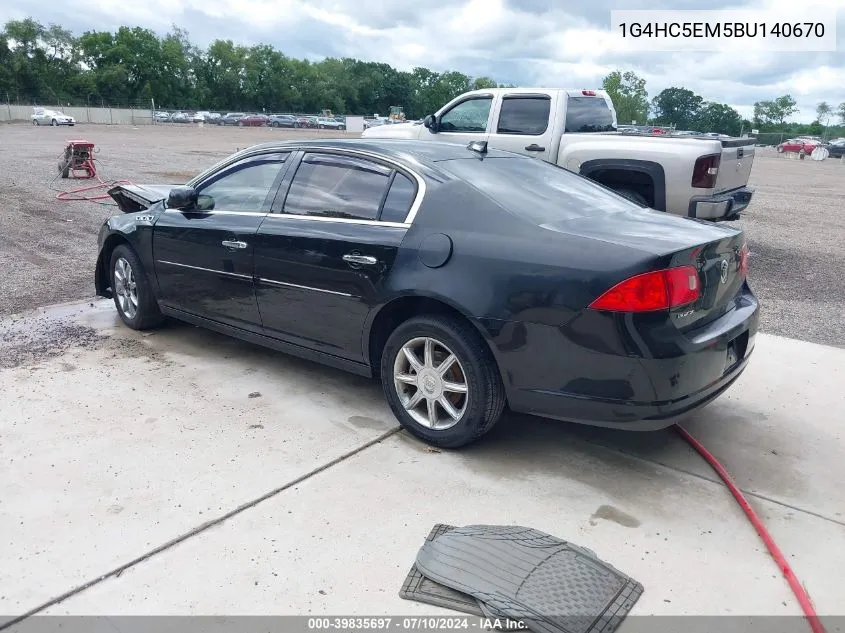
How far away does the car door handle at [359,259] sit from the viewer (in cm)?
389

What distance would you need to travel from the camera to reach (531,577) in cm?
275

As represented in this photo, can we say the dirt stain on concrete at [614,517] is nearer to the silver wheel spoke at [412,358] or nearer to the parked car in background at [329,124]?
the silver wheel spoke at [412,358]

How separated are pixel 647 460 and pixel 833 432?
1222 millimetres

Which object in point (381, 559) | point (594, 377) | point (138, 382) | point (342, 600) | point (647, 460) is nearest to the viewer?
point (342, 600)

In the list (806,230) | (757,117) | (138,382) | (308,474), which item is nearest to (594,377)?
(308,474)

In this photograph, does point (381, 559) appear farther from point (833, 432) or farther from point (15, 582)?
point (833, 432)

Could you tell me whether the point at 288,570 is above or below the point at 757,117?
below

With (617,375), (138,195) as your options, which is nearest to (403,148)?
(617,375)

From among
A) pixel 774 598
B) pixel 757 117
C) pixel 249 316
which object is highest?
pixel 757 117

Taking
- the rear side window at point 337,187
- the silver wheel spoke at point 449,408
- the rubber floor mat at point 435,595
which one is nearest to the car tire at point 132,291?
the rear side window at point 337,187

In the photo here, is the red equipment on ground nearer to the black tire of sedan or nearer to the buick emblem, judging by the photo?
the black tire of sedan

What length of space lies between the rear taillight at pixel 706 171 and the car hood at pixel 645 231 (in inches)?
165

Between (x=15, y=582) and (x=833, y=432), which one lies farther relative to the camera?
(x=833, y=432)

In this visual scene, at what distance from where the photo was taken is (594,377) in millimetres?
3275
